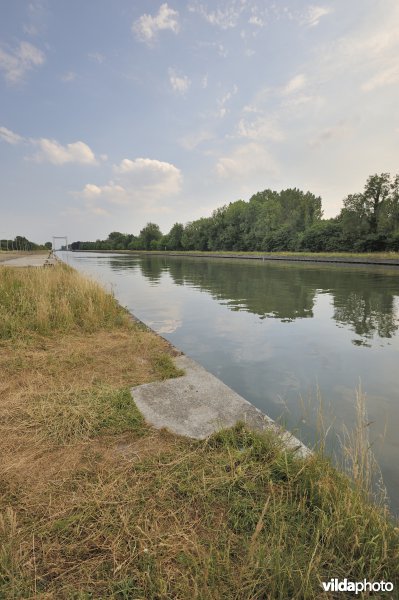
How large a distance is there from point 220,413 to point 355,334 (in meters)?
5.42

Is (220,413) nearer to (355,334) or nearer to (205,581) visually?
(205,581)

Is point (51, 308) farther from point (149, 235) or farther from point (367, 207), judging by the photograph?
point (149, 235)

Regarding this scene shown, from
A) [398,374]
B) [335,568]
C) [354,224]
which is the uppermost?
[354,224]

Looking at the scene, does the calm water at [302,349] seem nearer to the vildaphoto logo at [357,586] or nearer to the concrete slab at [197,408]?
the concrete slab at [197,408]

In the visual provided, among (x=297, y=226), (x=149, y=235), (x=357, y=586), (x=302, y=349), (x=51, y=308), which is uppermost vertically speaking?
(x=149, y=235)

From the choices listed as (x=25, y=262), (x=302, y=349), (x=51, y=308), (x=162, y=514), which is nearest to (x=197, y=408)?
(x=162, y=514)

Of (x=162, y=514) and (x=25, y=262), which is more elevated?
(x=25, y=262)

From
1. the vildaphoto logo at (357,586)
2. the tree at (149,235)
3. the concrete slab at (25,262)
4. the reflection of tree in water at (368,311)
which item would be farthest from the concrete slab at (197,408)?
the tree at (149,235)

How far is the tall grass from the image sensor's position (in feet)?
19.3

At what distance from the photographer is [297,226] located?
61.3 metres

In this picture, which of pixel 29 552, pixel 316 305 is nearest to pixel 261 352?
pixel 29 552

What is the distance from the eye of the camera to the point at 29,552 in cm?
161

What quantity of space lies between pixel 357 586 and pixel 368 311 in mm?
9330

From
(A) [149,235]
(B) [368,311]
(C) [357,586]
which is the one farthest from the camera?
(A) [149,235]
